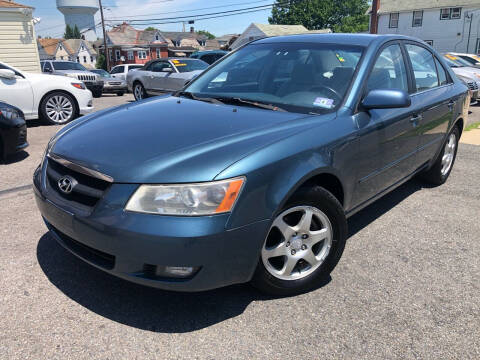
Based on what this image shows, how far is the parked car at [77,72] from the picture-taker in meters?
17.3

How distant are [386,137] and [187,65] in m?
10.6

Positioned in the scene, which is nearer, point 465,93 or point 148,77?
point 465,93

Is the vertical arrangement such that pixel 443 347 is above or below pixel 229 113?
below

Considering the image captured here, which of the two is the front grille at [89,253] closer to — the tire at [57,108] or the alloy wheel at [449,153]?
the alloy wheel at [449,153]

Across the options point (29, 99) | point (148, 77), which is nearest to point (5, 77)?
point (29, 99)

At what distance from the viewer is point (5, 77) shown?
7.86 m

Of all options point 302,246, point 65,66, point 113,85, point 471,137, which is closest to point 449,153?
point 302,246

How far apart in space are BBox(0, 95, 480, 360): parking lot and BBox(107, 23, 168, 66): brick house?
215 ft

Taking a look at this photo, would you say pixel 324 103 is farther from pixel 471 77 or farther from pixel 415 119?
pixel 471 77

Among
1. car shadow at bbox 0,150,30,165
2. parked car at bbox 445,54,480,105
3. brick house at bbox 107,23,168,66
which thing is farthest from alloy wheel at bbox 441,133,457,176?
brick house at bbox 107,23,168,66

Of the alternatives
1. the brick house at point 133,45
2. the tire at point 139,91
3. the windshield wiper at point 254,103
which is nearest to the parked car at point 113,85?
the tire at point 139,91

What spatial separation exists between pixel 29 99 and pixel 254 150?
7488 mm

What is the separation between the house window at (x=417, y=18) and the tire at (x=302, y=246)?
1832 inches

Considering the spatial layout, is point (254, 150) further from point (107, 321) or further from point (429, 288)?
point (429, 288)
